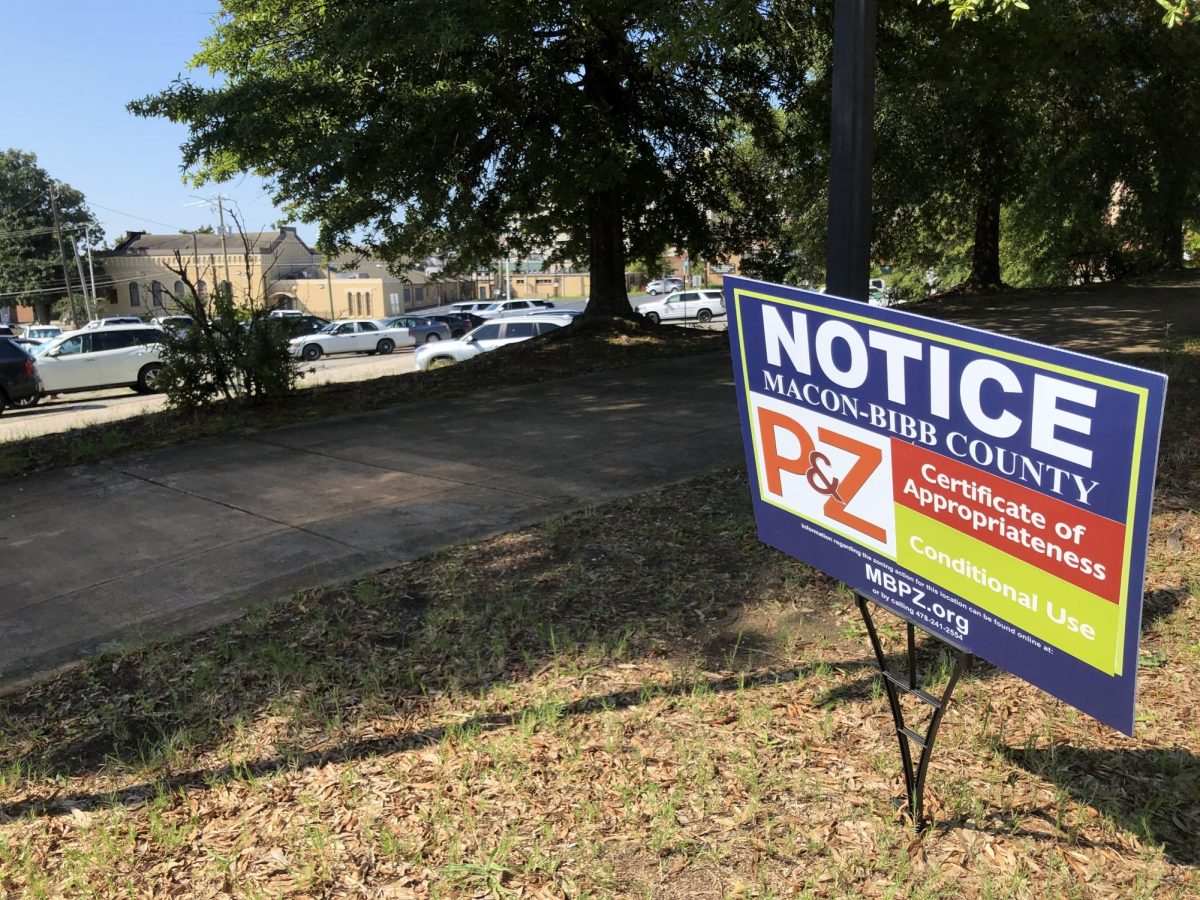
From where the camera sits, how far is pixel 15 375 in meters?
19.3

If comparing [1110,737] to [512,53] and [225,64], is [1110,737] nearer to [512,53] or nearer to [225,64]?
[512,53]

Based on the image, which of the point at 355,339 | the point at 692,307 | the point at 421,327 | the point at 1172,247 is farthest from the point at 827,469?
the point at 692,307

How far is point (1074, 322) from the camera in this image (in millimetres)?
15148

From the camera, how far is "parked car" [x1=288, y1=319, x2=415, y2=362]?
38.3m

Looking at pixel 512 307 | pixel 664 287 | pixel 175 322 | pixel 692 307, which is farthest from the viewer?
pixel 664 287

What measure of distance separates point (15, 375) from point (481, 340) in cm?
1054

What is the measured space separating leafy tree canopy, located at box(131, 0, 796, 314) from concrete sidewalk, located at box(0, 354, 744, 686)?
3537 mm

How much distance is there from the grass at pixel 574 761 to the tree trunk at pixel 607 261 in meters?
10.7

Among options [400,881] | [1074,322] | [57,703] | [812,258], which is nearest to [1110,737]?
[400,881]

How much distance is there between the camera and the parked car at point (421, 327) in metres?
41.4

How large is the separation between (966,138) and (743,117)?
26.5 ft

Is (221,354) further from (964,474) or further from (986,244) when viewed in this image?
(986,244)

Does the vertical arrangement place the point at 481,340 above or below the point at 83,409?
above

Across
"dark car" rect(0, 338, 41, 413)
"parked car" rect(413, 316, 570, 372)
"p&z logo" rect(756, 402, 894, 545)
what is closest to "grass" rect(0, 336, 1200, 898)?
"p&z logo" rect(756, 402, 894, 545)
